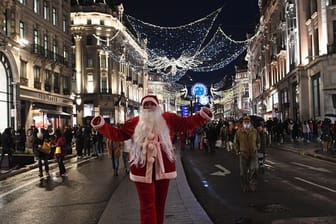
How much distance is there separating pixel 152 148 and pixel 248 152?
6550mm

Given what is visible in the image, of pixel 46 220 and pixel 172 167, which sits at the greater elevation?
pixel 172 167

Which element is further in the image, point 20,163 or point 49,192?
point 20,163

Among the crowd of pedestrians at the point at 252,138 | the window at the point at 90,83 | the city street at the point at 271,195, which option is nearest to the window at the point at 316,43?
the crowd of pedestrians at the point at 252,138

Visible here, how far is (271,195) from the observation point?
1129cm

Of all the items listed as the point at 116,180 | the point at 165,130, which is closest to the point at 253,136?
the point at 116,180

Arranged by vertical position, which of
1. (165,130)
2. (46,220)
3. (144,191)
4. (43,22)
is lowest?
(46,220)

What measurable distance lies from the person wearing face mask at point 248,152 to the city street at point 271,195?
0.93 feet

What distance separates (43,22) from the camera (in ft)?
146

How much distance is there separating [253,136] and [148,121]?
6.50 m

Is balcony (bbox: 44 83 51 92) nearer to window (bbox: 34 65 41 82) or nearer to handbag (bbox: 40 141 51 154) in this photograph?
window (bbox: 34 65 41 82)

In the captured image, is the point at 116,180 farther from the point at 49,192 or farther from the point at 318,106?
the point at 318,106

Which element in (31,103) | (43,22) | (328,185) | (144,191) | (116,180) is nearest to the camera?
(144,191)

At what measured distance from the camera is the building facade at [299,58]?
1561 inches

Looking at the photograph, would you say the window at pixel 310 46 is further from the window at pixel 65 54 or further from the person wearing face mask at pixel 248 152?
the person wearing face mask at pixel 248 152
